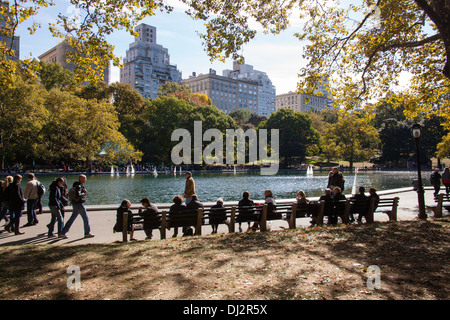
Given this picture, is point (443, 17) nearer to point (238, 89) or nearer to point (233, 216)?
point (233, 216)

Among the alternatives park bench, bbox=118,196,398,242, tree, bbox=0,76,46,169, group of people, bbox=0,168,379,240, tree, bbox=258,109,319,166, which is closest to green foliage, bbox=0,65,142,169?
tree, bbox=0,76,46,169

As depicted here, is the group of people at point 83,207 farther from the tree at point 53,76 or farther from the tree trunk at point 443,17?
the tree at point 53,76

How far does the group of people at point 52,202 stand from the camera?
920 centimetres

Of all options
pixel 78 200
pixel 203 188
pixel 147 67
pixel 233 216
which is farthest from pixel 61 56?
pixel 233 216

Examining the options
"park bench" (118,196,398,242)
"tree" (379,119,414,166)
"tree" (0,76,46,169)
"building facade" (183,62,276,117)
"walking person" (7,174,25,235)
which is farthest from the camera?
"building facade" (183,62,276,117)

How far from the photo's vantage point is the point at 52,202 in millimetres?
9336

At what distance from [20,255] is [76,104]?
46501mm

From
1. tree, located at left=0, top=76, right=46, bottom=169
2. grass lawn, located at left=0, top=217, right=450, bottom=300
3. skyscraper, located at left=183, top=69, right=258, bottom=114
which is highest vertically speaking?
skyscraper, located at left=183, top=69, right=258, bottom=114

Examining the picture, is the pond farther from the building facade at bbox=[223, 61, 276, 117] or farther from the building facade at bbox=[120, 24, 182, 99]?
the building facade at bbox=[223, 61, 276, 117]

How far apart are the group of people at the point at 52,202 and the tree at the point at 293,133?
67.2m

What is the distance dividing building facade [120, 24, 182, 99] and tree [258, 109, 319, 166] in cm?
7770

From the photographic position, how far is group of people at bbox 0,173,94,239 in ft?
30.2
